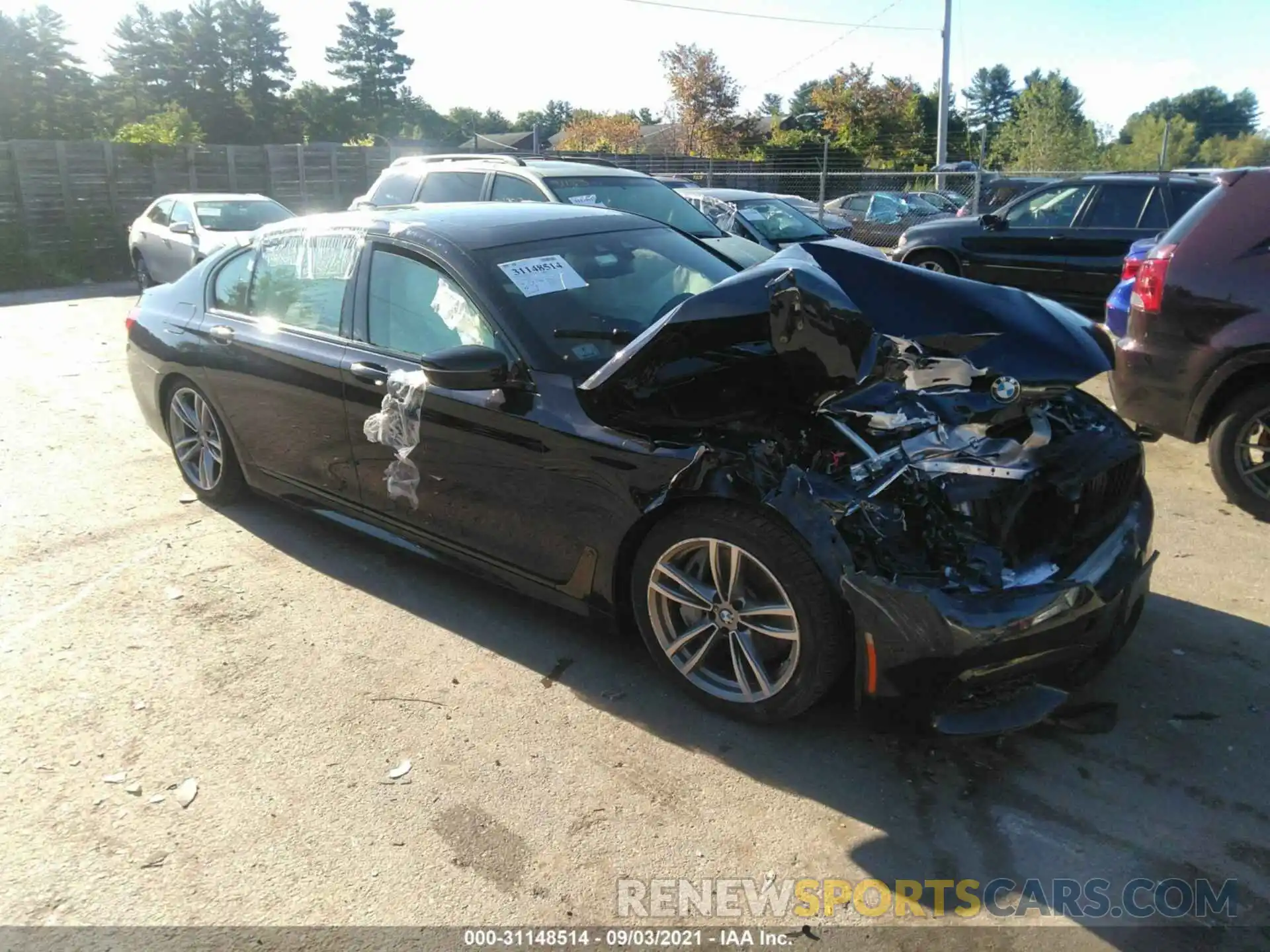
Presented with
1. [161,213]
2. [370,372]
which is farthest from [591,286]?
[161,213]

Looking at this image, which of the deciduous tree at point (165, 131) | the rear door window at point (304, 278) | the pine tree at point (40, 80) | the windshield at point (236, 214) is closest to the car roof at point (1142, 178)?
the rear door window at point (304, 278)

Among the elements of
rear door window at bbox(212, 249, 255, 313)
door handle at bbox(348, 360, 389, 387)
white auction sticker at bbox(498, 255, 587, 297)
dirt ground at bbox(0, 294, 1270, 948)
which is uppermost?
white auction sticker at bbox(498, 255, 587, 297)

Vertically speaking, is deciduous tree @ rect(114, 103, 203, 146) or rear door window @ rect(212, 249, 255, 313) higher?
deciduous tree @ rect(114, 103, 203, 146)

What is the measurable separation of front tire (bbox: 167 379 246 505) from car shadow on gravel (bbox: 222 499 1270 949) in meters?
1.95

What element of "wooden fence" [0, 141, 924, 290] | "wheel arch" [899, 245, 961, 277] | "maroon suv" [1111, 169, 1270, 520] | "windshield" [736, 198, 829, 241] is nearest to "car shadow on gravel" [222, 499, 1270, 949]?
"maroon suv" [1111, 169, 1270, 520]

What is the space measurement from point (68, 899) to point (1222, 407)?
561cm

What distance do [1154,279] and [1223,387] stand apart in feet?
2.27

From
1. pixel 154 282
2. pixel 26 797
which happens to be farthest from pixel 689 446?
pixel 154 282

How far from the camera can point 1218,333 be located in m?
4.86

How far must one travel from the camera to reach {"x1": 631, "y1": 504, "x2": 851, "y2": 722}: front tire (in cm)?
288

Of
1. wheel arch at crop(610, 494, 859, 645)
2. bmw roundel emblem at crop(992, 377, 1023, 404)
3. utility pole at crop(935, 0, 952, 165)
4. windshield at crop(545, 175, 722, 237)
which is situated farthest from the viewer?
utility pole at crop(935, 0, 952, 165)

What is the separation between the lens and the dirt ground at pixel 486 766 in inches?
102

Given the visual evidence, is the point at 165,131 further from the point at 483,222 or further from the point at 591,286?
the point at 591,286

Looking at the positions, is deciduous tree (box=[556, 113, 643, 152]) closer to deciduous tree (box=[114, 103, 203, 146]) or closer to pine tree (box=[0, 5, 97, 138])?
deciduous tree (box=[114, 103, 203, 146])
